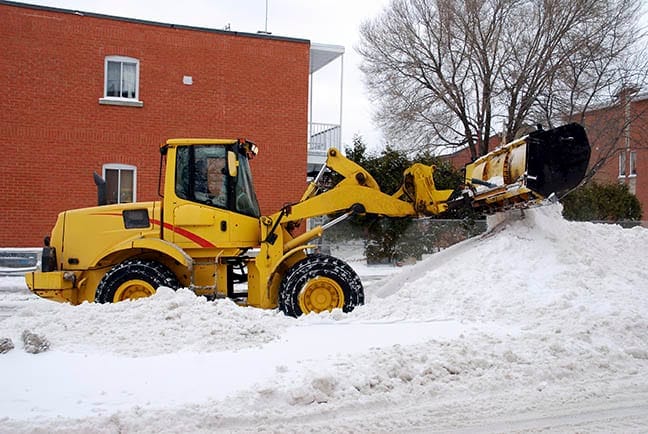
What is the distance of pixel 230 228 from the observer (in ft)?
28.9

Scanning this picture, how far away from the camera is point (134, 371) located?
5285 mm

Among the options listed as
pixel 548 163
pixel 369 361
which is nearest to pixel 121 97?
pixel 548 163

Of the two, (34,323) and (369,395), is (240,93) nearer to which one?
(34,323)

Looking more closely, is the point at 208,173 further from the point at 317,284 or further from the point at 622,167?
the point at 622,167

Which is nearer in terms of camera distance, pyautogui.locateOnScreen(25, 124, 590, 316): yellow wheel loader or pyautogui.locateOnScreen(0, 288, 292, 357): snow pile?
pyautogui.locateOnScreen(0, 288, 292, 357): snow pile

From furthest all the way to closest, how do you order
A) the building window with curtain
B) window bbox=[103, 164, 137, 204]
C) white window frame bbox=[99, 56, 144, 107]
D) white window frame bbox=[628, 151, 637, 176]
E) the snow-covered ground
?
the building window with curtain → white window frame bbox=[628, 151, 637, 176] → window bbox=[103, 164, 137, 204] → white window frame bbox=[99, 56, 144, 107] → the snow-covered ground

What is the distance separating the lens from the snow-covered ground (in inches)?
187

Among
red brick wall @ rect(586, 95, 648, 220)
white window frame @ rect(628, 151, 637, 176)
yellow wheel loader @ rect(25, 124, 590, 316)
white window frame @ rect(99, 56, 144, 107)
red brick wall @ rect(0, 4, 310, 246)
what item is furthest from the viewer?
white window frame @ rect(628, 151, 637, 176)

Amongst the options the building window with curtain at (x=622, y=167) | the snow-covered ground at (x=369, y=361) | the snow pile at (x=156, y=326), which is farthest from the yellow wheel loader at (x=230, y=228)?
the building window with curtain at (x=622, y=167)

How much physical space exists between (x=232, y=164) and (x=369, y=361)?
407cm

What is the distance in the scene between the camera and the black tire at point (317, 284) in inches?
324

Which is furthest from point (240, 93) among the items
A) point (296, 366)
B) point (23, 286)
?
point (296, 366)

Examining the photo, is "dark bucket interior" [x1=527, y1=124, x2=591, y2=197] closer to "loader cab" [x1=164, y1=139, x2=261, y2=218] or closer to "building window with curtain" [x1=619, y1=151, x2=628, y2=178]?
"loader cab" [x1=164, y1=139, x2=261, y2=218]

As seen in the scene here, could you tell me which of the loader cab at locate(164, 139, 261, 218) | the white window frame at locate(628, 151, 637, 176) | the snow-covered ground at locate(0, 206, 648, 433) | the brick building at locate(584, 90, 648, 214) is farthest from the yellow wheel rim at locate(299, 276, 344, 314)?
the white window frame at locate(628, 151, 637, 176)
